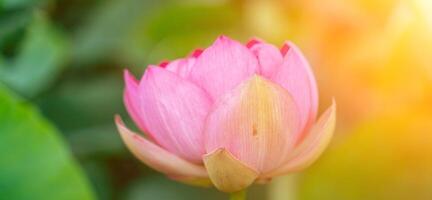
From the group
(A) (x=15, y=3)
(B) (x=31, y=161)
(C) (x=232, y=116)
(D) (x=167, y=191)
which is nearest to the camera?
(C) (x=232, y=116)

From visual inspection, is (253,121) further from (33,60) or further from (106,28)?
(106,28)

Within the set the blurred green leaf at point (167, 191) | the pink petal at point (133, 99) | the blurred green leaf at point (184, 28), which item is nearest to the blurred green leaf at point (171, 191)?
the blurred green leaf at point (167, 191)

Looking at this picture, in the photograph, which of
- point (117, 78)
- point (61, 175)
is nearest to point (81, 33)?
point (117, 78)

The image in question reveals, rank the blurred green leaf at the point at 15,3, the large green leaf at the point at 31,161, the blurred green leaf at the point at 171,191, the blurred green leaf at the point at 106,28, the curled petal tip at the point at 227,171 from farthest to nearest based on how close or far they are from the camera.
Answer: the blurred green leaf at the point at 106,28, the blurred green leaf at the point at 171,191, the blurred green leaf at the point at 15,3, the large green leaf at the point at 31,161, the curled petal tip at the point at 227,171

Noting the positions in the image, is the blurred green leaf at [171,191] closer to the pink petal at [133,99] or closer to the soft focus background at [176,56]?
the soft focus background at [176,56]

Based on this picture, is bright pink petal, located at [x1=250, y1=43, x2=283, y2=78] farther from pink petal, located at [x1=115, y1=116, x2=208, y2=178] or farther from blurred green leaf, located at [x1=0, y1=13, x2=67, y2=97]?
blurred green leaf, located at [x1=0, y1=13, x2=67, y2=97]

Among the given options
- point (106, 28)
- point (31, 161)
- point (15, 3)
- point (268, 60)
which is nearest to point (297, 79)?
point (268, 60)
